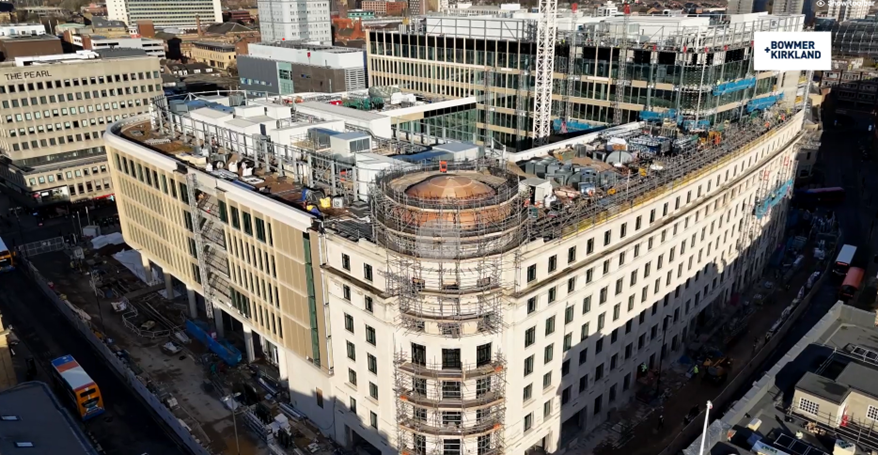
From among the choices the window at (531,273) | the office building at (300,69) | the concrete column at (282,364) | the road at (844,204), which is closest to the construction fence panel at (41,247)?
the office building at (300,69)

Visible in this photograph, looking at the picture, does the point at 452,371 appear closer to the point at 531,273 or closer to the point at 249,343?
the point at 531,273

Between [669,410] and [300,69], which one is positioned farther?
[300,69]

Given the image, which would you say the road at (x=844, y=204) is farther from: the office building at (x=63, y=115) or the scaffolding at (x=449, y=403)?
the office building at (x=63, y=115)

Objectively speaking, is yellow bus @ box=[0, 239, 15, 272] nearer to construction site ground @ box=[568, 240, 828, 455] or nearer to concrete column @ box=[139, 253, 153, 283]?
concrete column @ box=[139, 253, 153, 283]

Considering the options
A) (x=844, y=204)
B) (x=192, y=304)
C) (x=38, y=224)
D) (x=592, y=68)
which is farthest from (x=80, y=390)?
(x=844, y=204)

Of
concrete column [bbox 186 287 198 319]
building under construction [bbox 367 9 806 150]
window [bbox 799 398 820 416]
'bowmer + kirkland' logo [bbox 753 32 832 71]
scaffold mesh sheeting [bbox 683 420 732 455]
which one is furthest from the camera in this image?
'bowmer + kirkland' logo [bbox 753 32 832 71]

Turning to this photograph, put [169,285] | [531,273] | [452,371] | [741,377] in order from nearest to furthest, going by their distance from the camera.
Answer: [452,371]
[531,273]
[741,377]
[169,285]

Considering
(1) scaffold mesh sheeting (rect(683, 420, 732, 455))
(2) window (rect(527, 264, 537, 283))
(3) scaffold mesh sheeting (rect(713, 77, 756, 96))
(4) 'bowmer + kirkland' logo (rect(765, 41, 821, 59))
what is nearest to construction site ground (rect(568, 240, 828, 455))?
(2) window (rect(527, 264, 537, 283))
